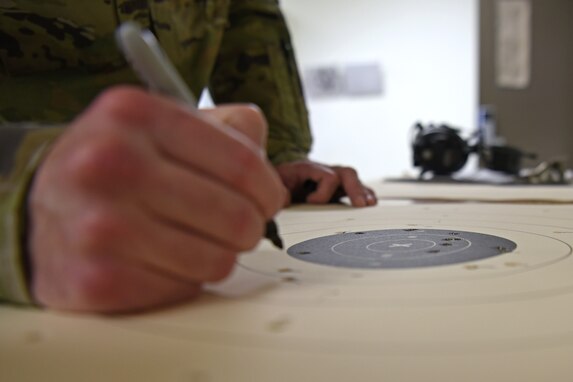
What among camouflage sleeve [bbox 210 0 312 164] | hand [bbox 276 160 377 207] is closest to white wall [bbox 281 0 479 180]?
camouflage sleeve [bbox 210 0 312 164]

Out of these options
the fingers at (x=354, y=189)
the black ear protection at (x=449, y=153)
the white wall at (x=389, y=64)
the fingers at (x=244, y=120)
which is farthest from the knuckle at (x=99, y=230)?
the white wall at (x=389, y=64)

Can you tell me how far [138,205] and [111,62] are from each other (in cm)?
58

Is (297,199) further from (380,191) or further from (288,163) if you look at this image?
(380,191)

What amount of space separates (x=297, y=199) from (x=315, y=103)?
171cm

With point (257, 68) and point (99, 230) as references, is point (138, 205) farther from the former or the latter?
point (257, 68)

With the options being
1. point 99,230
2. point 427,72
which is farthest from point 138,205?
point 427,72

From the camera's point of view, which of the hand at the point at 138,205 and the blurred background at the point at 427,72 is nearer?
the hand at the point at 138,205

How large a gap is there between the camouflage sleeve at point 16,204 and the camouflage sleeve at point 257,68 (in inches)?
26.0

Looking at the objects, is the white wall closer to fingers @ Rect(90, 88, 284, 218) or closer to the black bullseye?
the black bullseye

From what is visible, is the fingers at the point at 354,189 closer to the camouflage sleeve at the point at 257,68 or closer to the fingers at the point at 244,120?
the camouflage sleeve at the point at 257,68

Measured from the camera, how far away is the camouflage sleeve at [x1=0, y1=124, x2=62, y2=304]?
26 centimetres

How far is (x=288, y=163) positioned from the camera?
79 centimetres

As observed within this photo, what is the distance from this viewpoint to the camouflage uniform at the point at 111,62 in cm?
51

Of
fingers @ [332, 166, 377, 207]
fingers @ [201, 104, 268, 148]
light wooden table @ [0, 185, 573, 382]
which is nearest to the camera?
light wooden table @ [0, 185, 573, 382]
